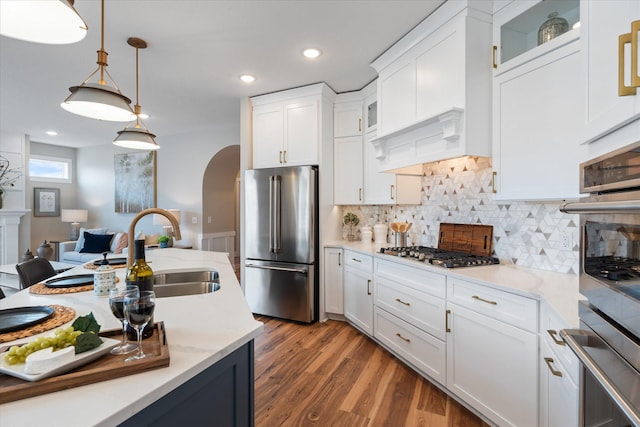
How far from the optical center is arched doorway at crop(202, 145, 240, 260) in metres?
5.88

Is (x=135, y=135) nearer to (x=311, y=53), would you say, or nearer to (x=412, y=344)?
(x=311, y=53)

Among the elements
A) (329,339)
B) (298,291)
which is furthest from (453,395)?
(298,291)

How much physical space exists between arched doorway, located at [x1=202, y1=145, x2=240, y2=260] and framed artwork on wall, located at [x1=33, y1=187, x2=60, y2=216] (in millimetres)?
3650

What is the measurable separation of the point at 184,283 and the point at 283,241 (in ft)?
5.14

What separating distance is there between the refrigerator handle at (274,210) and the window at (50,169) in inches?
235

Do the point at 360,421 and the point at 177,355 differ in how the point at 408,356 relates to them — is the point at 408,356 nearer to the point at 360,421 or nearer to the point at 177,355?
Result: the point at 360,421

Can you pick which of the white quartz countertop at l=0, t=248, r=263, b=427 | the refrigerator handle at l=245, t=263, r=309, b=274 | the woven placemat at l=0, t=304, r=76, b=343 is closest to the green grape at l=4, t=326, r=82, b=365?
the white quartz countertop at l=0, t=248, r=263, b=427

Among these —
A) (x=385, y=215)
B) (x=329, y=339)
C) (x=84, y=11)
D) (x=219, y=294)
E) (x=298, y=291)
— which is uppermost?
(x=84, y=11)

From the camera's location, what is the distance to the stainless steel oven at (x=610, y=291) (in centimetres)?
69

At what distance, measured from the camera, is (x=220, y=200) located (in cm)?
630

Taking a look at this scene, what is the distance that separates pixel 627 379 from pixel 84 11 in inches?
131

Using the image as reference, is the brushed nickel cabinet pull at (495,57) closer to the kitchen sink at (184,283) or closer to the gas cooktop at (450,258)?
the gas cooktop at (450,258)

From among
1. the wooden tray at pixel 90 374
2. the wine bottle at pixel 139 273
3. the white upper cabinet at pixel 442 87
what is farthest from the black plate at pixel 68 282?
the white upper cabinet at pixel 442 87

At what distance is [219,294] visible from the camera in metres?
1.57
